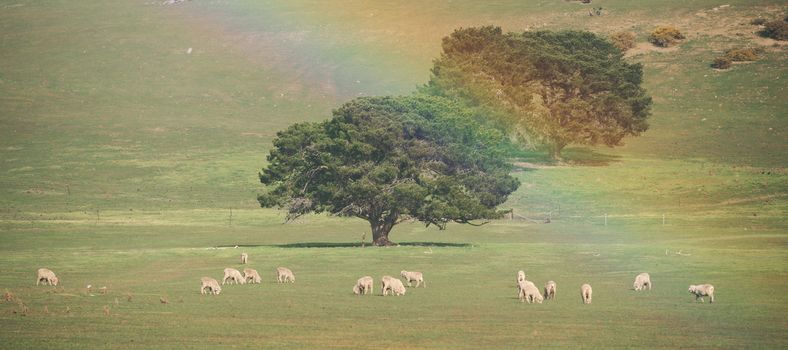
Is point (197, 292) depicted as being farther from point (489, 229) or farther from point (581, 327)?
point (489, 229)

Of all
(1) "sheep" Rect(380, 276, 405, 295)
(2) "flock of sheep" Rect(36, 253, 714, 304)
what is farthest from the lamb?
(1) "sheep" Rect(380, 276, 405, 295)

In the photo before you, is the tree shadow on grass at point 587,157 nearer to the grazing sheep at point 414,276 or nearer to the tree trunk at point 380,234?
the tree trunk at point 380,234

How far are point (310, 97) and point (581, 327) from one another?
94280 mm

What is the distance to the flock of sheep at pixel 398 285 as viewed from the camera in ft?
121

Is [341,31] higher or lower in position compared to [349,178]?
Result: higher

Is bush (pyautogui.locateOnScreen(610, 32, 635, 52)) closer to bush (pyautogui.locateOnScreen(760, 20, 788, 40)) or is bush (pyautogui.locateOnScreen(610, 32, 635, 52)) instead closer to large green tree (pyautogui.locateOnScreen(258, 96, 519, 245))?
bush (pyautogui.locateOnScreen(760, 20, 788, 40))

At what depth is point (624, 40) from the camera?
132m

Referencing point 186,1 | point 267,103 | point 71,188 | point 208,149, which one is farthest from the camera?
point 186,1

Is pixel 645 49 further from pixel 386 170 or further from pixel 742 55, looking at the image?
pixel 386 170

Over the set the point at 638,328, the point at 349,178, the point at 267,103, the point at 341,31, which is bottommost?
the point at 638,328

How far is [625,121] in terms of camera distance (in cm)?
9700

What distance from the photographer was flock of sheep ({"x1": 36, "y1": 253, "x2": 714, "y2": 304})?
36.8 meters

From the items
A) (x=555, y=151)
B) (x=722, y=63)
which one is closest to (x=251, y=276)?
(x=555, y=151)

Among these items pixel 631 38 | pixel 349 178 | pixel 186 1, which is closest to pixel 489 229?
pixel 349 178
